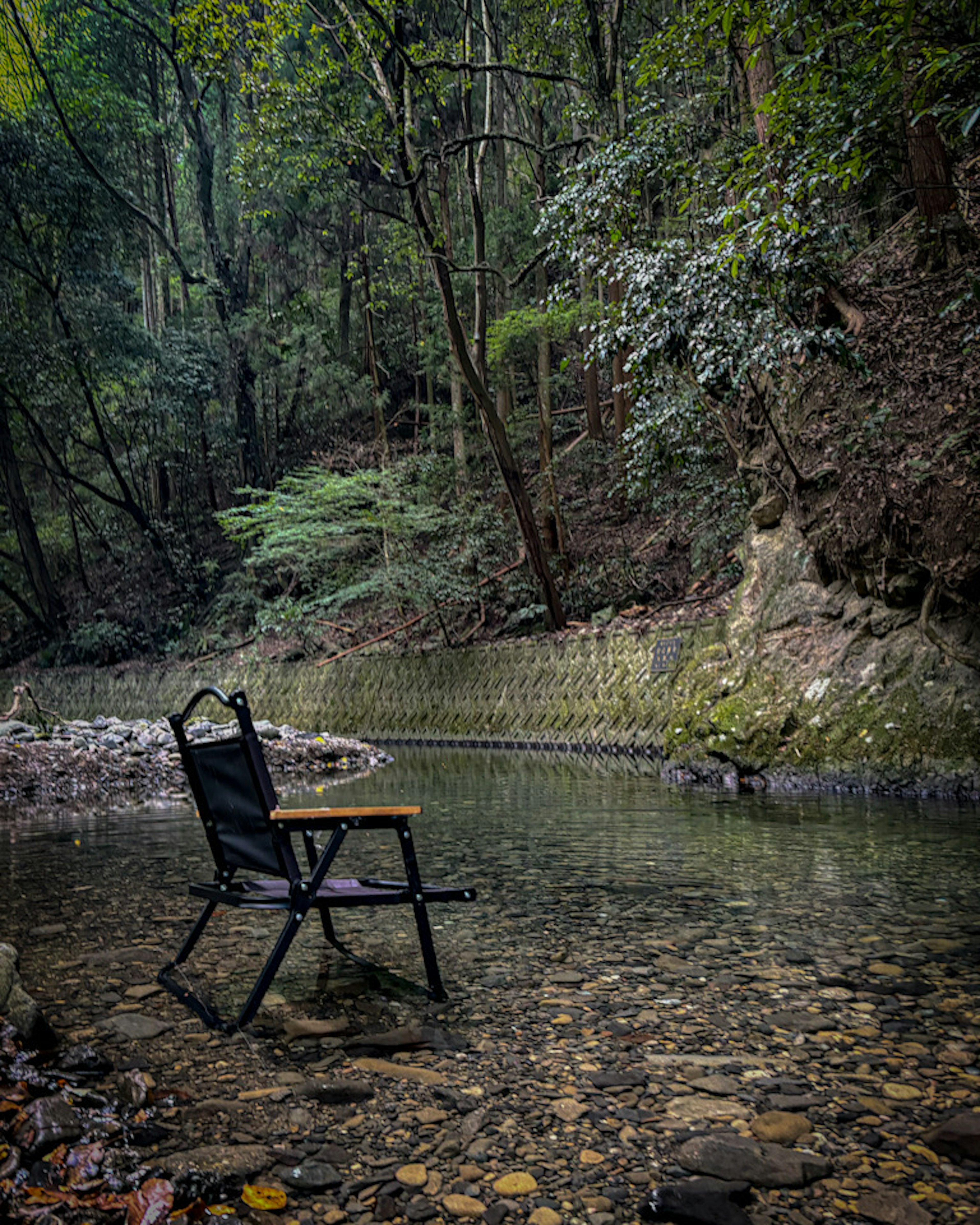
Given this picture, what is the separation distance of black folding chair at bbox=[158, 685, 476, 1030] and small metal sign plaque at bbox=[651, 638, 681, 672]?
948 cm

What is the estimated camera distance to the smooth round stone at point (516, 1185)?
177cm

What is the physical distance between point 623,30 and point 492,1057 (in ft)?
64.9

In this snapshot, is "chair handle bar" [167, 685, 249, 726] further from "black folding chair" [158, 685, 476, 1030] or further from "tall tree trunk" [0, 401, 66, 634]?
"tall tree trunk" [0, 401, 66, 634]

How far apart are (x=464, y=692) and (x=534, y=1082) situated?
14109mm

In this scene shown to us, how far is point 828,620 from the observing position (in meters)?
9.09

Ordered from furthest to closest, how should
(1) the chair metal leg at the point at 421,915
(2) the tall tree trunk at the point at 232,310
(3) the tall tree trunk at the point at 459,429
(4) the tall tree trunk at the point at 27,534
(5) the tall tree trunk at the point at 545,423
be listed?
(4) the tall tree trunk at the point at 27,534 → (2) the tall tree trunk at the point at 232,310 → (3) the tall tree trunk at the point at 459,429 → (5) the tall tree trunk at the point at 545,423 → (1) the chair metal leg at the point at 421,915

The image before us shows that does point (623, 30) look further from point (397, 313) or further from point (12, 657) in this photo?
point (12, 657)

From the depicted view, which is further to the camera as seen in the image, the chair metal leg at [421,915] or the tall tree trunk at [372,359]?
the tall tree trunk at [372,359]

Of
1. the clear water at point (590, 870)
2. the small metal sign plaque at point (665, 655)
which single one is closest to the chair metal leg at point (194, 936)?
the clear water at point (590, 870)

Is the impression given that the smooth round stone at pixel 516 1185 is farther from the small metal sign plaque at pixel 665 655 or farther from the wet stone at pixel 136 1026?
the small metal sign plaque at pixel 665 655

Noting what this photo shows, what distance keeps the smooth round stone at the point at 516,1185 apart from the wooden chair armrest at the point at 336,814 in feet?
3.49

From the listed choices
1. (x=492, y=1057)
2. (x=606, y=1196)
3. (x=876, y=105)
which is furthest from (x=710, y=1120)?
(x=876, y=105)

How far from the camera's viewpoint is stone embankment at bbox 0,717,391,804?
33.6 ft

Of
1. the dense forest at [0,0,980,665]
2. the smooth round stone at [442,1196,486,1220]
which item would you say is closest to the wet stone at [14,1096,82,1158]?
the smooth round stone at [442,1196,486,1220]
